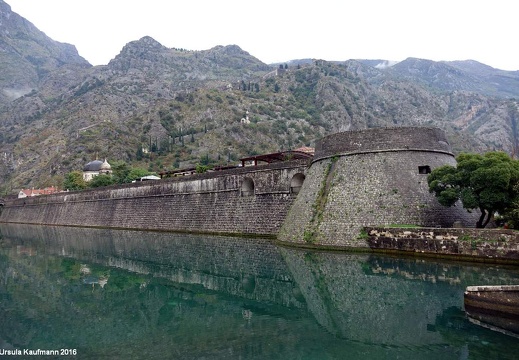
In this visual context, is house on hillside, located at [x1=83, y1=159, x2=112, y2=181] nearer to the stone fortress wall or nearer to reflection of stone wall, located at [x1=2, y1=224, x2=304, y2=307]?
the stone fortress wall

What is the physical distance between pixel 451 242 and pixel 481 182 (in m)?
3.33

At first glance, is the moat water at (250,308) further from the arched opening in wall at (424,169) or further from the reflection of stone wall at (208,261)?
the arched opening in wall at (424,169)

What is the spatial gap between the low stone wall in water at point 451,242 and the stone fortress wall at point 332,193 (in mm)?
1145

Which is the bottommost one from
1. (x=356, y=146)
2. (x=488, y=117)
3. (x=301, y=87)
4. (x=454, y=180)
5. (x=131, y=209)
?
(x=131, y=209)

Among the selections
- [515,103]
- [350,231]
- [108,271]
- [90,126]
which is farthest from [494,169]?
[515,103]

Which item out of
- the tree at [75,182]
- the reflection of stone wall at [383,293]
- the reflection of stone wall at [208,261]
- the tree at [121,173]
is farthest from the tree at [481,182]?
the tree at [75,182]

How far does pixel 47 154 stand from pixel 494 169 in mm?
113634

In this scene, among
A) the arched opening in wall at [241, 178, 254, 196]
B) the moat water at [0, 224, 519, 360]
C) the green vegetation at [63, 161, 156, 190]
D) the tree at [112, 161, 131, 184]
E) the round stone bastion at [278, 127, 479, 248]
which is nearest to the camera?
the moat water at [0, 224, 519, 360]

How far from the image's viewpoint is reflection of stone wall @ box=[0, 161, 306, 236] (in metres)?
29.2

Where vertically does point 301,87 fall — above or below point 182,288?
above

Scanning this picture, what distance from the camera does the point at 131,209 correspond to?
43750mm

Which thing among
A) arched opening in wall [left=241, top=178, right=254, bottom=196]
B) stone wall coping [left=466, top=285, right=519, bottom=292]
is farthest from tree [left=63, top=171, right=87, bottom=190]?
stone wall coping [left=466, top=285, right=519, bottom=292]

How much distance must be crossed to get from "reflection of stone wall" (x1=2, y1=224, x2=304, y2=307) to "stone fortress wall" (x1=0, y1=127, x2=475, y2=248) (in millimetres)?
2274

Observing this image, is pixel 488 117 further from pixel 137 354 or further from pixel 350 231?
pixel 137 354
